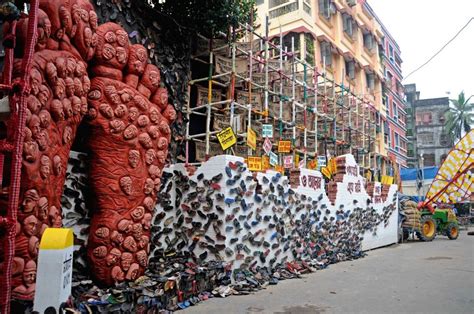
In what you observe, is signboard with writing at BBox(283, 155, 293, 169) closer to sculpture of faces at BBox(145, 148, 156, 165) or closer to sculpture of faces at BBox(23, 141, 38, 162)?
sculpture of faces at BBox(145, 148, 156, 165)

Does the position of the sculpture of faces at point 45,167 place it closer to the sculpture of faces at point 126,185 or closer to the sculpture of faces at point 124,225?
the sculpture of faces at point 126,185

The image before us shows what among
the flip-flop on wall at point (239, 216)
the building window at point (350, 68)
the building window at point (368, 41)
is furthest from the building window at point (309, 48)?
the flip-flop on wall at point (239, 216)

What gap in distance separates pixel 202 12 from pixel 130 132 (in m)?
3.11

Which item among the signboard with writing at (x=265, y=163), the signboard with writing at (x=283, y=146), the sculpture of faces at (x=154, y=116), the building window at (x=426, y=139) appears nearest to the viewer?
the sculpture of faces at (x=154, y=116)

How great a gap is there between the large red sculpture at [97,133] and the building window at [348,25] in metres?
17.2

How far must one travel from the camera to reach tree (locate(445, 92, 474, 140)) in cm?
4003

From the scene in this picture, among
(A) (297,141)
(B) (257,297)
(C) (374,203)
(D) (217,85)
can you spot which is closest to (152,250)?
(B) (257,297)

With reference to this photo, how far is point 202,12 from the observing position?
716 centimetres

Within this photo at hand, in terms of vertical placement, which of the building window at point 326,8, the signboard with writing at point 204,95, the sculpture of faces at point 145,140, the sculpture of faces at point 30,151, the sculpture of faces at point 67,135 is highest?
the building window at point 326,8

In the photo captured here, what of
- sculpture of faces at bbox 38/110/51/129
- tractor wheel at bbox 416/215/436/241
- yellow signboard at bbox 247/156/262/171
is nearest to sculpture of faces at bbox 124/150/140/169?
sculpture of faces at bbox 38/110/51/129

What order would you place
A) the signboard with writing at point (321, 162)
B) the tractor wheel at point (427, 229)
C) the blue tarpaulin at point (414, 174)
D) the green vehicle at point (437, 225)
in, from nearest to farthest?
the signboard with writing at point (321, 162) → the tractor wheel at point (427, 229) → the green vehicle at point (437, 225) → the blue tarpaulin at point (414, 174)

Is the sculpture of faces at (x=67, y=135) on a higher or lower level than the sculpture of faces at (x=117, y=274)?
higher

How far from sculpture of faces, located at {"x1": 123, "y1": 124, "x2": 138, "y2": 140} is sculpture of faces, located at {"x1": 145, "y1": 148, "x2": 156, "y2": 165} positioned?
364 mm

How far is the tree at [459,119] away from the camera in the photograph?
4003cm
